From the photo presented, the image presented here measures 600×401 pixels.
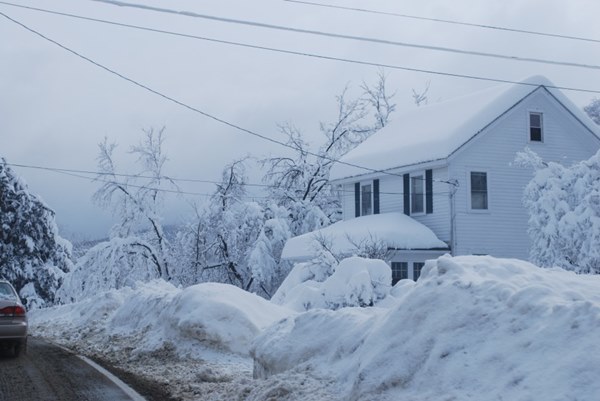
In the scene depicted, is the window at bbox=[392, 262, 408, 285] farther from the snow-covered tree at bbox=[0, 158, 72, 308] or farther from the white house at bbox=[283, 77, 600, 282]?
the snow-covered tree at bbox=[0, 158, 72, 308]

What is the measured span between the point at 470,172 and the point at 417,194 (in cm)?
228

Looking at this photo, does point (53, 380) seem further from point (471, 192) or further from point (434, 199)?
point (471, 192)

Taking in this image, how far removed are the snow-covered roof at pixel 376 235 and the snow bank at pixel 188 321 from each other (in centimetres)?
938

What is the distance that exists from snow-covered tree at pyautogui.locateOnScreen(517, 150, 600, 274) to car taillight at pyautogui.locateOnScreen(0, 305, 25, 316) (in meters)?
15.1

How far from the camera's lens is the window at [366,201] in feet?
105

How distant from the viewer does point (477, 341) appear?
6656 mm

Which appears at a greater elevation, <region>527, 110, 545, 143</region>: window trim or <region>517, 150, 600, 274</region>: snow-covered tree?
<region>527, 110, 545, 143</region>: window trim

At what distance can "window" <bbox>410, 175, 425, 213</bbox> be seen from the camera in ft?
95.3

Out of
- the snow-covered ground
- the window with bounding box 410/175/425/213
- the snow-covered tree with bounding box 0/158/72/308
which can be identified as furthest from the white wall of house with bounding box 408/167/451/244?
the snow-covered tree with bounding box 0/158/72/308

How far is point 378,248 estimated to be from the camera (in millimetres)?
26062

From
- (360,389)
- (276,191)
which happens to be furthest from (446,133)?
(360,389)

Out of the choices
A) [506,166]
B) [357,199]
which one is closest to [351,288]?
[506,166]

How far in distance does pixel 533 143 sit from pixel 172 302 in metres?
18.4

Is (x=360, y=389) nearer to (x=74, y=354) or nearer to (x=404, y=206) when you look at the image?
(x=74, y=354)
